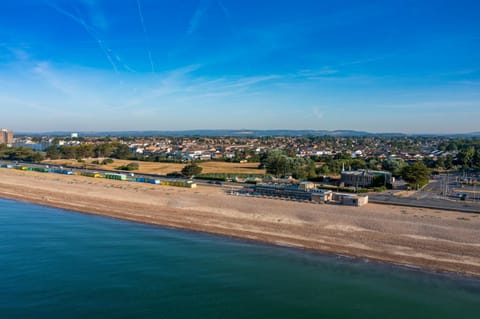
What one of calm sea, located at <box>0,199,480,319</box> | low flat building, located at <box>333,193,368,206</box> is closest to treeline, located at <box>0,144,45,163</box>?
calm sea, located at <box>0,199,480,319</box>

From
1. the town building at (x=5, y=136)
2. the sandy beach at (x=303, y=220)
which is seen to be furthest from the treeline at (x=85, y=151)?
the town building at (x=5, y=136)

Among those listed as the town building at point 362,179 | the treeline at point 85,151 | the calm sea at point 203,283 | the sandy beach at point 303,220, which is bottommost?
the calm sea at point 203,283

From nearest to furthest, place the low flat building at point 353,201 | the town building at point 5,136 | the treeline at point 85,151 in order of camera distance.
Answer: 1. the low flat building at point 353,201
2. the treeline at point 85,151
3. the town building at point 5,136

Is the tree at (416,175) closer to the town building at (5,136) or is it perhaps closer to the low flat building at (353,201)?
the low flat building at (353,201)

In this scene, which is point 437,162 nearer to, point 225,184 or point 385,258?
point 225,184

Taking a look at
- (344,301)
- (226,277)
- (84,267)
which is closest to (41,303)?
(84,267)
